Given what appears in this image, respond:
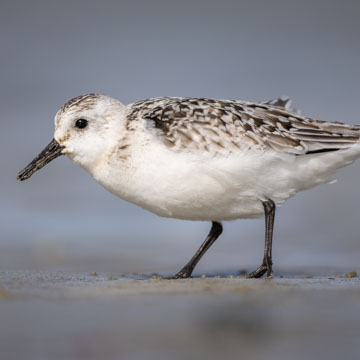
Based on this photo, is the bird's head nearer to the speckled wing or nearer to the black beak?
the black beak

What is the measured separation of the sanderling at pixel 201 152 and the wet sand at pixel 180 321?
1008 millimetres

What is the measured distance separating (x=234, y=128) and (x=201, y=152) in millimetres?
379

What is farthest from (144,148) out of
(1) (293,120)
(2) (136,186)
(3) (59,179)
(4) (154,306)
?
(3) (59,179)

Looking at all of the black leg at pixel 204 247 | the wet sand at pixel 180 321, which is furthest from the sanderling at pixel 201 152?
the wet sand at pixel 180 321

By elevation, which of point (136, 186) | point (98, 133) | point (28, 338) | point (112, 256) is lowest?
point (112, 256)

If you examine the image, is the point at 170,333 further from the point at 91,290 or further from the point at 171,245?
the point at 171,245

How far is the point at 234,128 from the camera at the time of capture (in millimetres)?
6145

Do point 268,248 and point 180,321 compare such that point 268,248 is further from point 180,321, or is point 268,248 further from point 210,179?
point 180,321

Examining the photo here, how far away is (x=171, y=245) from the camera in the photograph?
8.91m

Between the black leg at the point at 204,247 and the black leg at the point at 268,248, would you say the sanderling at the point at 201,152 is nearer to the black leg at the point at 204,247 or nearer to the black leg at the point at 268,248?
the black leg at the point at 268,248

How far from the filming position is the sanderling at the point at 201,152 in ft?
19.5

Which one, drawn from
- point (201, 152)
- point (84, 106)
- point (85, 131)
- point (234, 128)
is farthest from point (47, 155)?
point (234, 128)

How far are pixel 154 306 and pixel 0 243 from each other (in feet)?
15.7

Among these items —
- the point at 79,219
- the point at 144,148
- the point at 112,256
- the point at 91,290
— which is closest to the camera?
the point at 91,290
